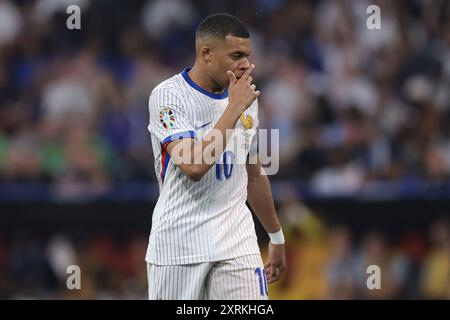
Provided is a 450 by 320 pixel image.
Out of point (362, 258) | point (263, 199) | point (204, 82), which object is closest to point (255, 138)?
point (263, 199)

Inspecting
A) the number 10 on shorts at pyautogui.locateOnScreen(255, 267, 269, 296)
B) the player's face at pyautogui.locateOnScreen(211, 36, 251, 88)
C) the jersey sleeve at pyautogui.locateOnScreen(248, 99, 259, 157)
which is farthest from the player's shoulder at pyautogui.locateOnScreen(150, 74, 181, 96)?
the number 10 on shorts at pyautogui.locateOnScreen(255, 267, 269, 296)

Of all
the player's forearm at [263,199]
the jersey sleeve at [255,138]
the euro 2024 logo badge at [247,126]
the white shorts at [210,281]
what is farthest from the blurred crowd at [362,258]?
the white shorts at [210,281]

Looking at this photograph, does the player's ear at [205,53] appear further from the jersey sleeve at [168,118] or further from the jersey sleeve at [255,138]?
the jersey sleeve at [255,138]

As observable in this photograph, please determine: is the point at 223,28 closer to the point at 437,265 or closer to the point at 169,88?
the point at 169,88

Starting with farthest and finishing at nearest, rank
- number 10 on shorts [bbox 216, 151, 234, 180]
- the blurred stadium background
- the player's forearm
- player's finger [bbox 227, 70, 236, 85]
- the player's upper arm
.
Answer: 1. the blurred stadium background
2. the player's forearm
3. number 10 on shorts [bbox 216, 151, 234, 180]
4. player's finger [bbox 227, 70, 236, 85]
5. the player's upper arm

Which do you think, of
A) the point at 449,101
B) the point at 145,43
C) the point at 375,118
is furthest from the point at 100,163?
the point at 449,101

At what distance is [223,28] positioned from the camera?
5.65 m

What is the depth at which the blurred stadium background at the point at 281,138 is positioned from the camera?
1051 cm

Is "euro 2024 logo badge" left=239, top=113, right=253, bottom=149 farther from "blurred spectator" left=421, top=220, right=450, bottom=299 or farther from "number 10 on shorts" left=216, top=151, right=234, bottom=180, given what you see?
"blurred spectator" left=421, top=220, right=450, bottom=299

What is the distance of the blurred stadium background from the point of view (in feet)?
34.5

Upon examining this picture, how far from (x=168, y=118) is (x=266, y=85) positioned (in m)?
6.64

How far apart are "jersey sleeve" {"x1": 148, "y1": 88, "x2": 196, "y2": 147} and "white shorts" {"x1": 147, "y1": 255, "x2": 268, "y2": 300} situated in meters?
0.71
